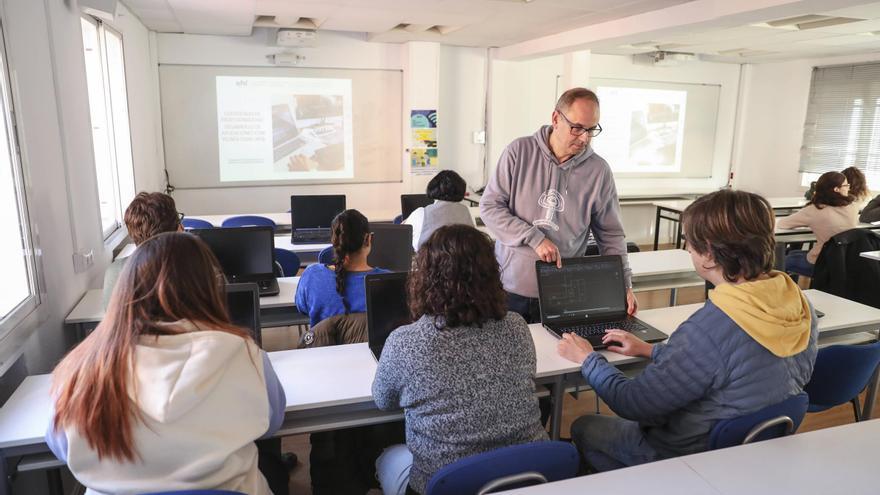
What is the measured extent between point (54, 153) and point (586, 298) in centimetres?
254

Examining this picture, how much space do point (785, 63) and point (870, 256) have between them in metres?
5.08

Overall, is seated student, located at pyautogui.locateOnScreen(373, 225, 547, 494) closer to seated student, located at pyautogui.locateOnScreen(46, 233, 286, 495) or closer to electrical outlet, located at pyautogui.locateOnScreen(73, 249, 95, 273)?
seated student, located at pyautogui.locateOnScreen(46, 233, 286, 495)

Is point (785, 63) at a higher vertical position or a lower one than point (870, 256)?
higher

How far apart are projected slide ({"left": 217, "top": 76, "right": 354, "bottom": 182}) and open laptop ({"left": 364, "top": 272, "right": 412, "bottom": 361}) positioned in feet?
15.9

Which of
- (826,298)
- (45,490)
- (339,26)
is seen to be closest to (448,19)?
(339,26)

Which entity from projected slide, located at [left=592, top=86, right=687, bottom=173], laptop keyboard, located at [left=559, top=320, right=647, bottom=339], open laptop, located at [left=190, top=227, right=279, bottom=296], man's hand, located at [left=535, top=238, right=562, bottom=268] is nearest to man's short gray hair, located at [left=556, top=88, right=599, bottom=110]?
man's hand, located at [left=535, top=238, right=562, bottom=268]

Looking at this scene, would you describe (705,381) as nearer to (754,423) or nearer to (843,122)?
(754,423)

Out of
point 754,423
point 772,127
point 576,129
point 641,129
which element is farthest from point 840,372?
point 772,127

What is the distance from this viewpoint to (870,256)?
3.90 meters

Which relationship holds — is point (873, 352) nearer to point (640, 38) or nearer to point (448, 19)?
point (640, 38)

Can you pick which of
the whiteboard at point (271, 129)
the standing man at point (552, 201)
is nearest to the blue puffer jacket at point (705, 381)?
the standing man at point (552, 201)

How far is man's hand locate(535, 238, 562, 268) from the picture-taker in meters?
2.19

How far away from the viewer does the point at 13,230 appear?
221 centimetres

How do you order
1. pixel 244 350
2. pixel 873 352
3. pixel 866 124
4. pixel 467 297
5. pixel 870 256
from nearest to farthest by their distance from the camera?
pixel 244 350 → pixel 467 297 → pixel 873 352 → pixel 870 256 → pixel 866 124
